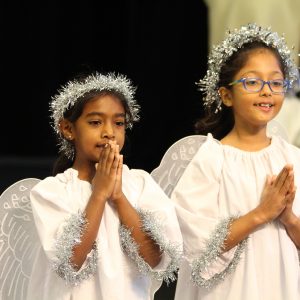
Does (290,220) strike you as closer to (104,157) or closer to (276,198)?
(276,198)

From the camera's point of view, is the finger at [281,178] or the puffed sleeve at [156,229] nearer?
the puffed sleeve at [156,229]

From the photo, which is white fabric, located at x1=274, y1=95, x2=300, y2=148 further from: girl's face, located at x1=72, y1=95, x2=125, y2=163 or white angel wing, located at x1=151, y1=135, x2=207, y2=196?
girl's face, located at x1=72, y1=95, x2=125, y2=163

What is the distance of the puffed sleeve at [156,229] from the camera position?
3238 mm

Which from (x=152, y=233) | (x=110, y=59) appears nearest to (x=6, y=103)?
(x=110, y=59)

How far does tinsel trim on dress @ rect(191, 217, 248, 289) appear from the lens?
341 cm

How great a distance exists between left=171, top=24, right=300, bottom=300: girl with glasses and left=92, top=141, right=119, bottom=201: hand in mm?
402

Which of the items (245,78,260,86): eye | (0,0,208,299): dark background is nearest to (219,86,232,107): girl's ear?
(245,78,260,86): eye

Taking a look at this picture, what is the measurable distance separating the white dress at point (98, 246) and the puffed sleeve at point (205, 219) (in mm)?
140

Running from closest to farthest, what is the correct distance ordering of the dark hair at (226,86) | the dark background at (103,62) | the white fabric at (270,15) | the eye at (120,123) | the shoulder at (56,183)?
the shoulder at (56,183) < the eye at (120,123) < the dark hair at (226,86) < the white fabric at (270,15) < the dark background at (103,62)

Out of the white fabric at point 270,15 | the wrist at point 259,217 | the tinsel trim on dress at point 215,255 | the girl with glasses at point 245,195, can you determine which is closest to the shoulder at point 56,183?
the girl with glasses at point 245,195

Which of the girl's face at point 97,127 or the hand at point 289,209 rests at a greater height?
the girl's face at point 97,127

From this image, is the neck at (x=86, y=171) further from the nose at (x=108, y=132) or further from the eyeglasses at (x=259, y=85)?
the eyeglasses at (x=259, y=85)

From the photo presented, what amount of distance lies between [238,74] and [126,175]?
→ 0.57 meters

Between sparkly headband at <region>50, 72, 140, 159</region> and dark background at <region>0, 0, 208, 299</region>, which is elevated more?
dark background at <region>0, 0, 208, 299</region>
